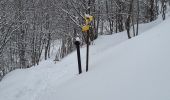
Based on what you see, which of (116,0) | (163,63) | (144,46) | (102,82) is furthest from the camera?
(116,0)

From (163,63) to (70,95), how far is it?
9.43ft

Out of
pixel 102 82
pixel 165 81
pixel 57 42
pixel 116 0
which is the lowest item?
pixel 57 42

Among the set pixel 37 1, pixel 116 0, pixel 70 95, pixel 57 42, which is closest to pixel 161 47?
pixel 70 95

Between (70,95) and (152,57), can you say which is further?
(70,95)

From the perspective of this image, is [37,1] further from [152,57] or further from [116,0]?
[152,57]

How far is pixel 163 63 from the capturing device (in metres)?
5.50

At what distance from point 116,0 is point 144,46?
58.6ft

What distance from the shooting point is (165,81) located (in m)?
4.73

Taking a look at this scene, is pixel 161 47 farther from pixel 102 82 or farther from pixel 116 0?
pixel 116 0

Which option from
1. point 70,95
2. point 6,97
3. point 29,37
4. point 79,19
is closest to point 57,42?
point 29,37

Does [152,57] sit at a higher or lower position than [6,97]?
higher

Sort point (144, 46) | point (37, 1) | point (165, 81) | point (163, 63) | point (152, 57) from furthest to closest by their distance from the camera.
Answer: point (37, 1) < point (144, 46) < point (152, 57) < point (163, 63) < point (165, 81)

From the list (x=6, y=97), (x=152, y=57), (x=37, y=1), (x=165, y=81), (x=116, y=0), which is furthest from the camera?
(x=37, y=1)

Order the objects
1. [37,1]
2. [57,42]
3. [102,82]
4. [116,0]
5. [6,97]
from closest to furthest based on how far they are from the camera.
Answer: [102,82] < [6,97] < [116,0] < [37,1] < [57,42]
